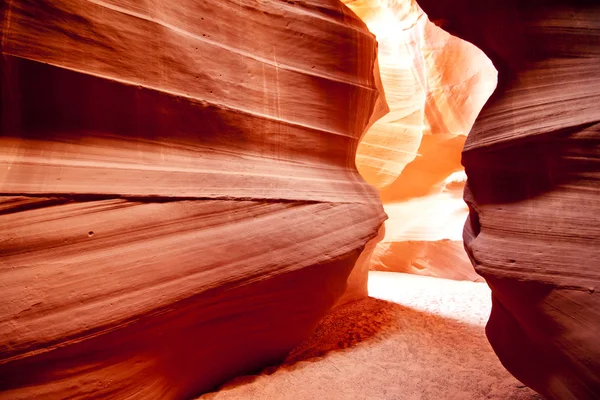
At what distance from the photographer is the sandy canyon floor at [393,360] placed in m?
2.12

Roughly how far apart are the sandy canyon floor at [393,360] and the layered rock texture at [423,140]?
246cm

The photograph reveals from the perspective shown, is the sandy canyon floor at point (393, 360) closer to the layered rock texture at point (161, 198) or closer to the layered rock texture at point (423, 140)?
the layered rock texture at point (161, 198)

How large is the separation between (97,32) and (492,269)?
230 cm

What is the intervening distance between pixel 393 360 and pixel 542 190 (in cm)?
159

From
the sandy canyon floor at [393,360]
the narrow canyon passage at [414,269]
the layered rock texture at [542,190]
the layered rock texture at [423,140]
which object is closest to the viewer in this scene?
the layered rock texture at [542,190]

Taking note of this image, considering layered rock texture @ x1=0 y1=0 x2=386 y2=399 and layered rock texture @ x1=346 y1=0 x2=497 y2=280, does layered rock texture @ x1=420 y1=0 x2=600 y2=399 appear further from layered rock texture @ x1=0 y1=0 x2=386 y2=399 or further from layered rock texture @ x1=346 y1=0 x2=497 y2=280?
layered rock texture @ x1=346 y1=0 x2=497 y2=280

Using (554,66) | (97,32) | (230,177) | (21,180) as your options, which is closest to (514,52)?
(554,66)

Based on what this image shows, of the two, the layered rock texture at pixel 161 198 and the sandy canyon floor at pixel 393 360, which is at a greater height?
the layered rock texture at pixel 161 198

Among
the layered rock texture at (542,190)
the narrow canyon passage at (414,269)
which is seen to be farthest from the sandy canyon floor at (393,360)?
the layered rock texture at (542,190)

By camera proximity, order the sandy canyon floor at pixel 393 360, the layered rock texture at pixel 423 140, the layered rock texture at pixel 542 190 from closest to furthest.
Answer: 1. the layered rock texture at pixel 542 190
2. the sandy canyon floor at pixel 393 360
3. the layered rock texture at pixel 423 140

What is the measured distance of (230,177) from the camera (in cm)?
212

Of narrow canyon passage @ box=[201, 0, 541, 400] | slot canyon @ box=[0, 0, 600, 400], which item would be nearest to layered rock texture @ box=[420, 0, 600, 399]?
slot canyon @ box=[0, 0, 600, 400]

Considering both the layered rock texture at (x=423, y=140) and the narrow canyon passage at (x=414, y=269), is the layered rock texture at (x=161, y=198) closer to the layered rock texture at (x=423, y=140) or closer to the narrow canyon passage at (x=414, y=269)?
the narrow canyon passage at (x=414, y=269)

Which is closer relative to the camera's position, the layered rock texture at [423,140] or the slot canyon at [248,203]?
the slot canyon at [248,203]
